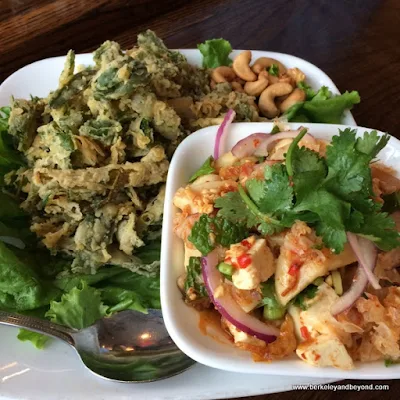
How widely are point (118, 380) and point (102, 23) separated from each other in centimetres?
208

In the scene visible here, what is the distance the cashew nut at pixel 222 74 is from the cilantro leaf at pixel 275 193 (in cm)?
84

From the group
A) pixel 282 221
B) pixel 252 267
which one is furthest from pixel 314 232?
pixel 252 267

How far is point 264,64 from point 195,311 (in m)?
1.26

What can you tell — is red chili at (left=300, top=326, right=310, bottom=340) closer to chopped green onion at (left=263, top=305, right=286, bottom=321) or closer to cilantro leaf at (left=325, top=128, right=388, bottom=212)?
chopped green onion at (left=263, top=305, right=286, bottom=321)

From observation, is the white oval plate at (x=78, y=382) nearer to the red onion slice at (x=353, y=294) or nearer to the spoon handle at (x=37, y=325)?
the spoon handle at (x=37, y=325)

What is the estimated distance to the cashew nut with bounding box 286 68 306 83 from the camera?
7.11 ft

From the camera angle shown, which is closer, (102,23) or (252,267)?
(252,267)

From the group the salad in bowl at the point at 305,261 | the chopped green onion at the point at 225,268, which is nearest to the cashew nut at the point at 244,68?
the salad in bowl at the point at 305,261

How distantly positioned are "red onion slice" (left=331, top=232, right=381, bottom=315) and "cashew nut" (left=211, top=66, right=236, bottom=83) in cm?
102

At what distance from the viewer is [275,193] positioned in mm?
1321

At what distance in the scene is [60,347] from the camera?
1.62m

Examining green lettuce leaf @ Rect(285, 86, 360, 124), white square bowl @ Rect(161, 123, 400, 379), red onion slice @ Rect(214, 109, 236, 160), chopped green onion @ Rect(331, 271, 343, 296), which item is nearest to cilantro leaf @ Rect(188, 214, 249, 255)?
white square bowl @ Rect(161, 123, 400, 379)

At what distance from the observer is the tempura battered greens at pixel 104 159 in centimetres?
169

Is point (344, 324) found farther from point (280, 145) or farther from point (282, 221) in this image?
point (280, 145)
